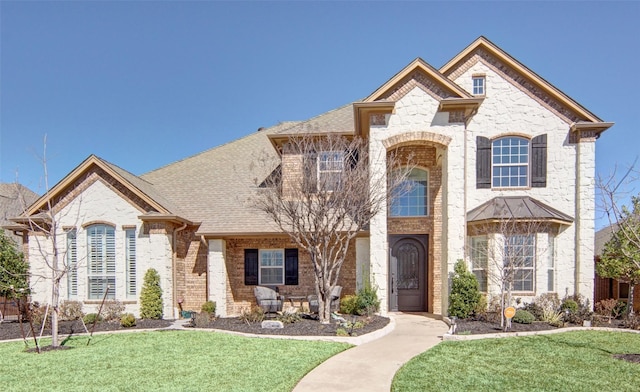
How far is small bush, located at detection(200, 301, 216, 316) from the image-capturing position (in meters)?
12.0

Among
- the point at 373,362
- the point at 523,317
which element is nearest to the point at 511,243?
the point at 523,317

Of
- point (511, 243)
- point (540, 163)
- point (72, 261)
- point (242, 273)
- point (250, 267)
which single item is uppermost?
point (540, 163)

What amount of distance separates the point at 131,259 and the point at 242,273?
3.94 m

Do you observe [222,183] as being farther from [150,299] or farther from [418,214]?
[418,214]

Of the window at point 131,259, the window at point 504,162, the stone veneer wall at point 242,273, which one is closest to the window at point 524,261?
the window at point 504,162

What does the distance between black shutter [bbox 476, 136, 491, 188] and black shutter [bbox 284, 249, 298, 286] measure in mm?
7168

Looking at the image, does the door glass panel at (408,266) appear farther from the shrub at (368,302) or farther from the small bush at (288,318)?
the small bush at (288,318)

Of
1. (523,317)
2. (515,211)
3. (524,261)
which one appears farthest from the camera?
(515,211)

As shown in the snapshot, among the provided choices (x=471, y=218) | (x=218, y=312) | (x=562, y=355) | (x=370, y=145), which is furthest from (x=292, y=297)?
(x=562, y=355)

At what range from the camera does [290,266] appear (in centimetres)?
1301

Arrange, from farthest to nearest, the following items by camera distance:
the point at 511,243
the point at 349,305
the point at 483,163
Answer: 1. the point at 483,163
2. the point at 349,305
3. the point at 511,243

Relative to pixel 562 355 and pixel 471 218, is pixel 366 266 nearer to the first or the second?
pixel 471 218

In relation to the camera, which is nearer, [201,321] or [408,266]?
[201,321]

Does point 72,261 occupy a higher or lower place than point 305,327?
higher
